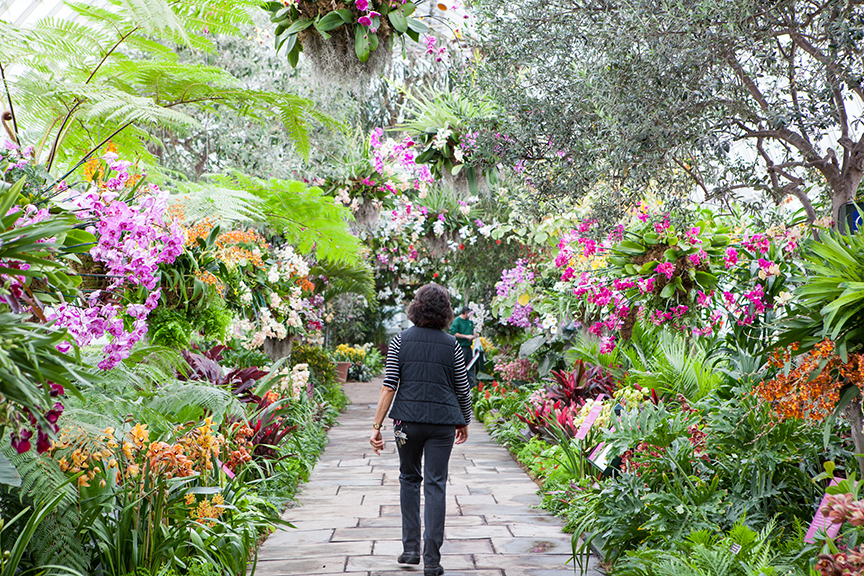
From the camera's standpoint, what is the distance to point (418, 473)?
3645mm

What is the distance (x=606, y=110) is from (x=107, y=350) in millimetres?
2045

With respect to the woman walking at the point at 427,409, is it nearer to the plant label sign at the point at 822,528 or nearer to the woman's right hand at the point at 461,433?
Answer: the woman's right hand at the point at 461,433

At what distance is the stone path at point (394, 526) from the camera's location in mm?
3535

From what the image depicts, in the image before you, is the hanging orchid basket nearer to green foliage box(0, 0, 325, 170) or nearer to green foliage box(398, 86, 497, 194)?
green foliage box(0, 0, 325, 170)

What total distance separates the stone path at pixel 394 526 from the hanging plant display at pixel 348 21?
2.51m

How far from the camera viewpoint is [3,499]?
8.30 ft

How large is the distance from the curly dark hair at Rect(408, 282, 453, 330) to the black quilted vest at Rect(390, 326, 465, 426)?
0.04 metres

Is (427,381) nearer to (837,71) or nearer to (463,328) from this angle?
(837,71)

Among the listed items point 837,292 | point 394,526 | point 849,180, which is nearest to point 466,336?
point 394,526

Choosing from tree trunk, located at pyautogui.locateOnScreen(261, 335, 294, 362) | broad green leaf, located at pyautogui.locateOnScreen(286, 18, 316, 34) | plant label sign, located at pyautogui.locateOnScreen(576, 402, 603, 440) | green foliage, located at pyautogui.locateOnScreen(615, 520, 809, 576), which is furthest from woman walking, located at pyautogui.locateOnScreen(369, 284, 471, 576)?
tree trunk, located at pyautogui.locateOnScreen(261, 335, 294, 362)

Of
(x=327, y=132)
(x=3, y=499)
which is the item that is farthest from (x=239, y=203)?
(x=327, y=132)

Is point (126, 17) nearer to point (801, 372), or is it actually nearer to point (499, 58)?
point (499, 58)

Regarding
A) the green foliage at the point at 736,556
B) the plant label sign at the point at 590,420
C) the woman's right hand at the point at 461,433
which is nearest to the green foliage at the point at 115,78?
the woman's right hand at the point at 461,433

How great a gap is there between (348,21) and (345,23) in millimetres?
90
